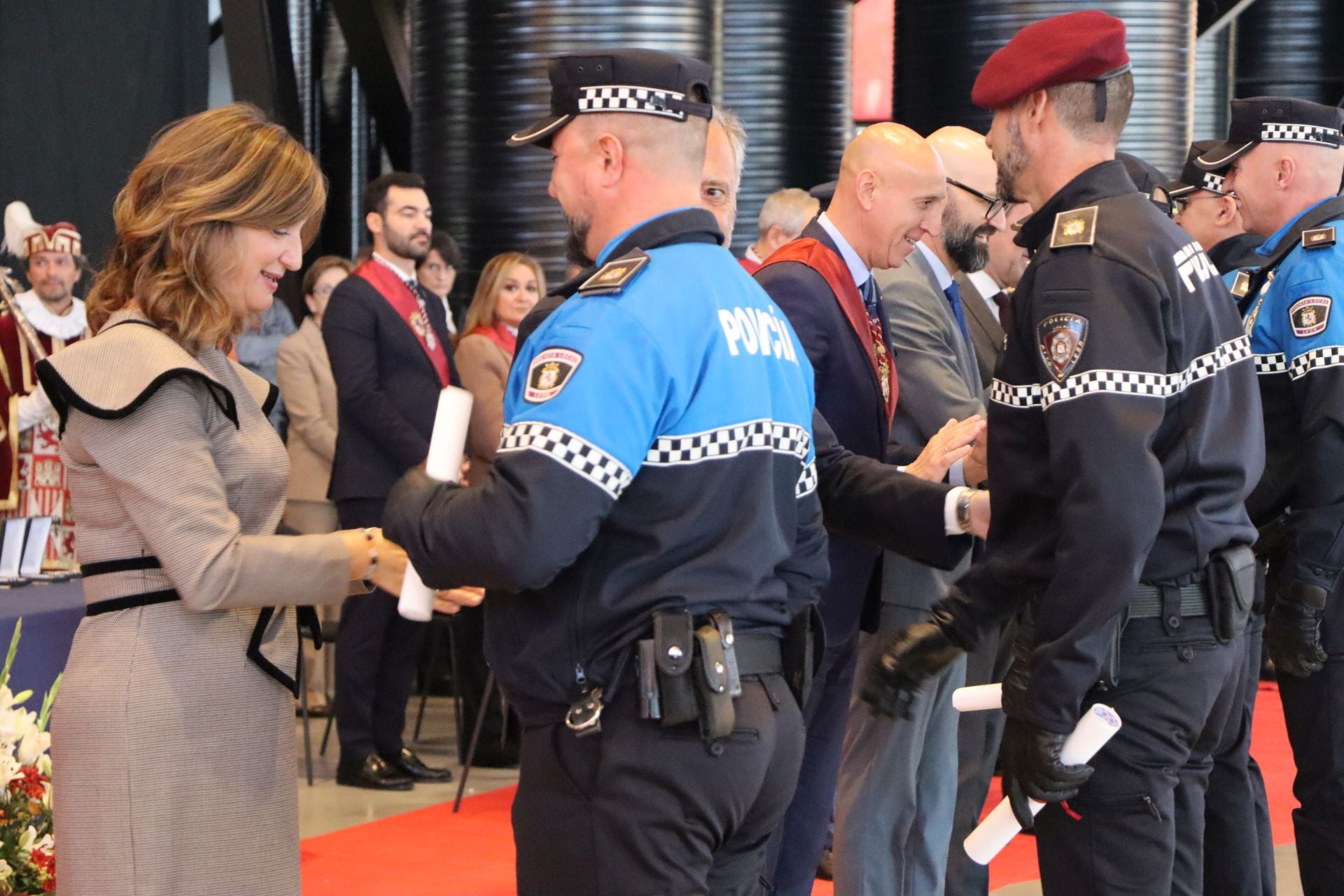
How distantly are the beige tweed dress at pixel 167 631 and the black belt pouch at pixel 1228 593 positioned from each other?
1.35m

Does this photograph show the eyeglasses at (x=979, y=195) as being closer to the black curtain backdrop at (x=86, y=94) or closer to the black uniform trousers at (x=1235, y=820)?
the black uniform trousers at (x=1235, y=820)

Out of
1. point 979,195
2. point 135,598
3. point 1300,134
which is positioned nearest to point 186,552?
point 135,598

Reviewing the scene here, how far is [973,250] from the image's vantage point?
3.79 m

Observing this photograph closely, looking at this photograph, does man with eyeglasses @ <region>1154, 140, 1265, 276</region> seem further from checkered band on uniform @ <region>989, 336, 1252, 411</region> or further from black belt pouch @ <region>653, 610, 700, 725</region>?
black belt pouch @ <region>653, 610, 700, 725</region>

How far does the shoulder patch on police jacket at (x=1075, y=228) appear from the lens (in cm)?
240

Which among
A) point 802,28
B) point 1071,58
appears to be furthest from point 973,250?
point 802,28

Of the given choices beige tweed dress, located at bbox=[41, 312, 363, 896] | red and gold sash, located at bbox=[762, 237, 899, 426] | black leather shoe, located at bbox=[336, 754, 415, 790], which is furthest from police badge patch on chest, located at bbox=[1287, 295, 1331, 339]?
black leather shoe, located at bbox=[336, 754, 415, 790]

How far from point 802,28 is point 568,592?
6032mm

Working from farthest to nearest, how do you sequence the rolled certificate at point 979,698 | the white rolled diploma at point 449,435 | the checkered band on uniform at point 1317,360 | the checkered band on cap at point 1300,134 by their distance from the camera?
the checkered band on cap at point 1300,134
the checkered band on uniform at point 1317,360
the rolled certificate at point 979,698
the white rolled diploma at point 449,435

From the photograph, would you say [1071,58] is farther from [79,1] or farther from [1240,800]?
[79,1]

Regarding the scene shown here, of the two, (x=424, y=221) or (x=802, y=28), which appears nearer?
(x=424, y=221)

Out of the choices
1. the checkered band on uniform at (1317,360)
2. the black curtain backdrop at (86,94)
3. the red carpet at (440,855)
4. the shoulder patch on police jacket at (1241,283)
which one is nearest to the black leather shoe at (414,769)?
the red carpet at (440,855)

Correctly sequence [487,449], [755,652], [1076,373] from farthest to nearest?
[487,449]
[1076,373]
[755,652]

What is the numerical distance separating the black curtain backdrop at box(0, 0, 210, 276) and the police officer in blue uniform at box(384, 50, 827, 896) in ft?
15.9
